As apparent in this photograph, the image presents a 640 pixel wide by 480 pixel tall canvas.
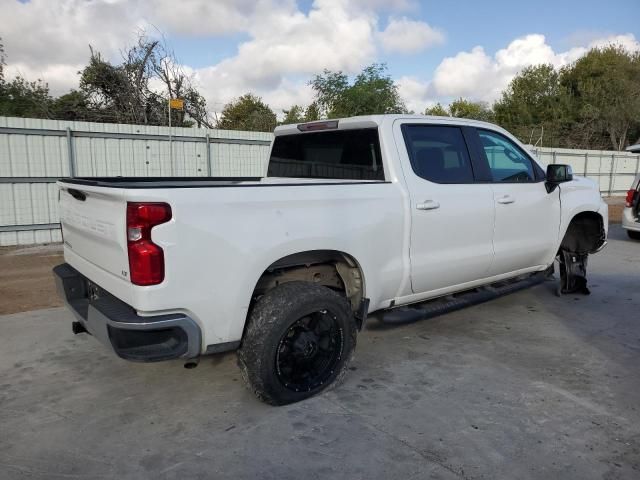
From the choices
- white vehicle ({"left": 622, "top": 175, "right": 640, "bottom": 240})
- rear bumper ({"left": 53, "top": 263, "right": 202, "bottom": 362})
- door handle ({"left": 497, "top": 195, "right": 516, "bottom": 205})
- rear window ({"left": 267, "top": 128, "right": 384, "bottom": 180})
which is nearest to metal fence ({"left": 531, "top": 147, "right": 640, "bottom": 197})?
white vehicle ({"left": 622, "top": 175, "right": 640, "bottom": 240})

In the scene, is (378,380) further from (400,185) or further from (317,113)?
(317,113)

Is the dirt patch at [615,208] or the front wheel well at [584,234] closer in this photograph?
the front wheel well at [584,234]

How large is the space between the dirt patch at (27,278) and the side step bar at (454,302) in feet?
13.0

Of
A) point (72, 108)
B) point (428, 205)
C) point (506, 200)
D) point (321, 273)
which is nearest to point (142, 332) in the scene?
point (321, 273)

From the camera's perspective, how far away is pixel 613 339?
481 centimetres

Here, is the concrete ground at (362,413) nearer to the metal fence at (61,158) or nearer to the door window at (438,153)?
the door window at (438,153)

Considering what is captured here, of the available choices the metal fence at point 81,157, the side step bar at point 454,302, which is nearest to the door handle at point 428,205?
the side step bar at point 454,302

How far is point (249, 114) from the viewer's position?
33.6 m

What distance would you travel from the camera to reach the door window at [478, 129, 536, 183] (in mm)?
4809

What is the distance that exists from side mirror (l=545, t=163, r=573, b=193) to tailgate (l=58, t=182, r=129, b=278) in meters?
3.88

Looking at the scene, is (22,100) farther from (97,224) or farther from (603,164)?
(603,164)

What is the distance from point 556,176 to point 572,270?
5.02ft

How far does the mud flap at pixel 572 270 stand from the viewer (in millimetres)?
6070

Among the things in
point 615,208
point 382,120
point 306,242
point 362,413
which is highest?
point 382,120
